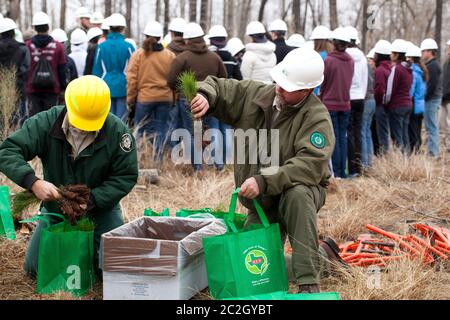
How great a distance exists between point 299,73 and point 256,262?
3.52 ft

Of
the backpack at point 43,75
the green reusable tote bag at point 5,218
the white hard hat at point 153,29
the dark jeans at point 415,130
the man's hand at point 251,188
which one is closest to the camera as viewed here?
the man's hand at point 251,188

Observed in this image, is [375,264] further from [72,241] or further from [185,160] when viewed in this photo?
[185,160]

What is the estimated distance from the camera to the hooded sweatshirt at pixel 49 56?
818 cm

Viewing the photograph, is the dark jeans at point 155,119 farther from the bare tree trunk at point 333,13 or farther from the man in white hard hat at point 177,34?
the bare tree trunk at point 333,13

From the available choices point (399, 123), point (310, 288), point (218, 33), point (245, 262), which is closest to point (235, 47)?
point (218, 33)

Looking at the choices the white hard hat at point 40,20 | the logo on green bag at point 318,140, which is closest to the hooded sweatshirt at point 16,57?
the white hard hat at point 40,20

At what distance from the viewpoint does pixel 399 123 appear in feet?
31.5

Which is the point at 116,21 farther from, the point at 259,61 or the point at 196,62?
the point at 259,61

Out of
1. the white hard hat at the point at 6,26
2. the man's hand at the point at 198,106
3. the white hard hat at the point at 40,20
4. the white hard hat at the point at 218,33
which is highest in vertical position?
the white hard hat at the point at 40,20

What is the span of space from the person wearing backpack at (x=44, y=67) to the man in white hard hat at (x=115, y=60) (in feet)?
1.40

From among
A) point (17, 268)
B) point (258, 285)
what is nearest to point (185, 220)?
point (258, 285)

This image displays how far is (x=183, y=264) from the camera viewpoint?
3590mm
